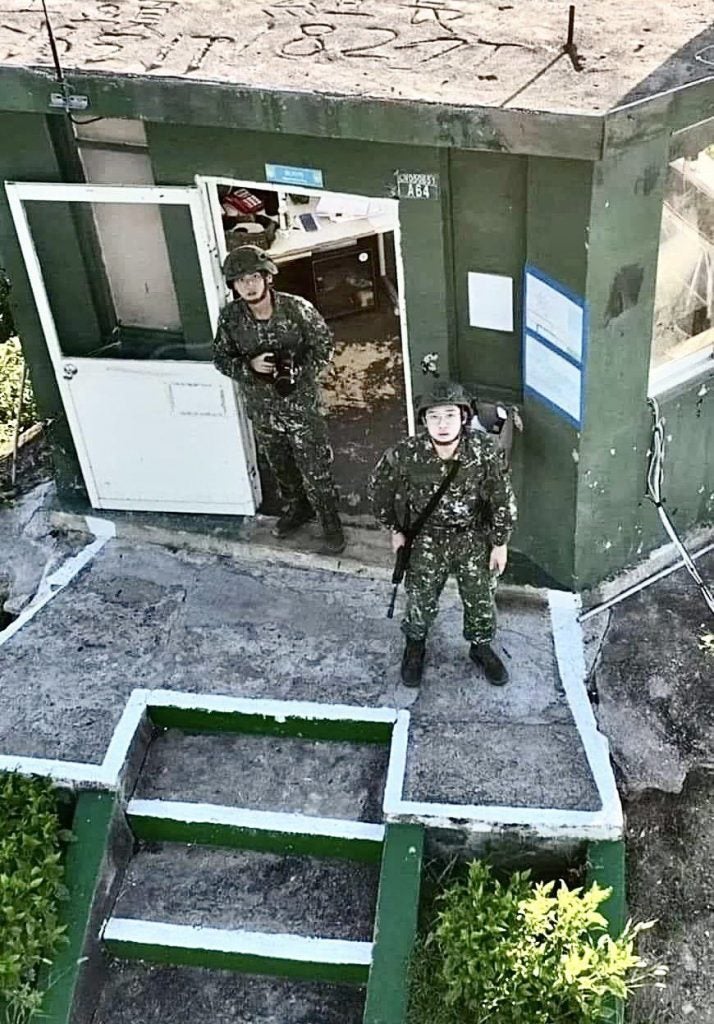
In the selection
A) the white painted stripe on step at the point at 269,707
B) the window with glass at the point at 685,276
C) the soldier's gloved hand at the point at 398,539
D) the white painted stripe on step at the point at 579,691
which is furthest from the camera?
the white painted stripe on step at the point at 269,707

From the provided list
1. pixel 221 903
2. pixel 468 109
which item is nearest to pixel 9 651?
pixel 221 903

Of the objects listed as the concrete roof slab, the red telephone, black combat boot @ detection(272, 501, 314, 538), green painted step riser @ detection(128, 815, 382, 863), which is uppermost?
the concrete roof slab

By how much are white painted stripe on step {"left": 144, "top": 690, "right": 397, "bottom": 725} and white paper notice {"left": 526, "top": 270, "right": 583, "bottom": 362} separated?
2.11 metres

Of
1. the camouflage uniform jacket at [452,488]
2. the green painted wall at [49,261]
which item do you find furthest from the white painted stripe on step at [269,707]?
the green painted wall at [49,261]

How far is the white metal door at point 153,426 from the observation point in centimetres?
663

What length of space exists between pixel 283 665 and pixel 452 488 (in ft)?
5.06

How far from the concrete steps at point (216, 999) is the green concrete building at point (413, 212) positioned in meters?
2.61

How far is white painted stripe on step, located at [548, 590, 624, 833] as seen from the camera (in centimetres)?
545

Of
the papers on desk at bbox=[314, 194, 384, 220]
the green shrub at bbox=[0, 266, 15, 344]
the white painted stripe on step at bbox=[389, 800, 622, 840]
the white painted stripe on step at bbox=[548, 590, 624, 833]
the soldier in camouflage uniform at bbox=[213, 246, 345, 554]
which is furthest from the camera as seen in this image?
the green shrub at bbox=[0, 266, 15, 344]

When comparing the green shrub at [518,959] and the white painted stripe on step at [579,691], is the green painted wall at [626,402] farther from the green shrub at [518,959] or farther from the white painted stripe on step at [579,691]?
the green shrub at [518,959]

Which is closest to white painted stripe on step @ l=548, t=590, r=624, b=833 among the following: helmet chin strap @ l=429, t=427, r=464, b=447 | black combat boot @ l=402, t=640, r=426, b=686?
black combat boot @ l=402, t=640, r=426, b=686

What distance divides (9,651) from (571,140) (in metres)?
4.18

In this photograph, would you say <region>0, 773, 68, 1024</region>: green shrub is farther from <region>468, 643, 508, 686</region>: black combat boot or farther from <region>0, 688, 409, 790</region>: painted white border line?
<region>468, 643, 508, 686</region>: black combat boot

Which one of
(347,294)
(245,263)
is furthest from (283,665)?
(347,294)
